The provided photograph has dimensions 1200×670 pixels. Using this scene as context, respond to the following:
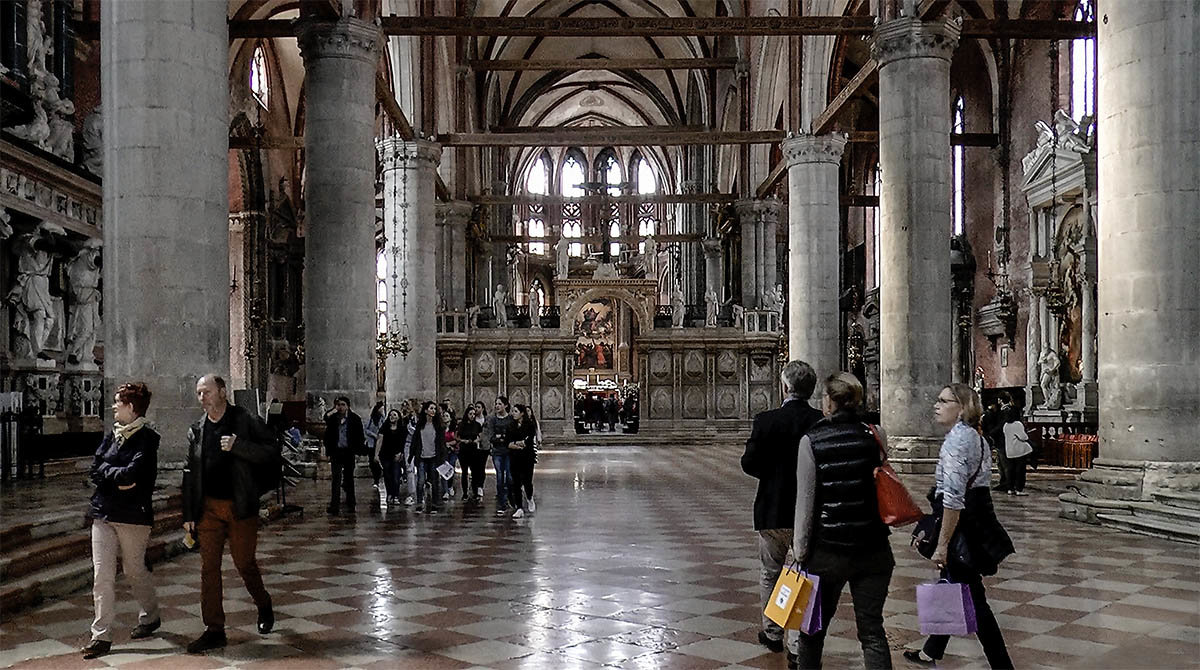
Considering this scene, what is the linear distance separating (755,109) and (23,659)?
32118mm

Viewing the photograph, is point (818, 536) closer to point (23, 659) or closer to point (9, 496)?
point (23, 659)

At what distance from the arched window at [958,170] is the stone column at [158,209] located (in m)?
26.9

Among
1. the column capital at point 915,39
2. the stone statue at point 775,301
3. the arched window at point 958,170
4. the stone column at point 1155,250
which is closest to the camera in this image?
the stone column at point 1155,250

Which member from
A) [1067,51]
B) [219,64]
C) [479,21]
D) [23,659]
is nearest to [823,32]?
[479,21]

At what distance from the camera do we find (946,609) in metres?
5.42

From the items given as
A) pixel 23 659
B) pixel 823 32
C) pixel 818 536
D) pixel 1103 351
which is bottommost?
pixel 23 659

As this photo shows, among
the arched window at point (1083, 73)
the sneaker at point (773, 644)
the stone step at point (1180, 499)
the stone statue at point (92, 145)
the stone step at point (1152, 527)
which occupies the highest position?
the arched window at point (1083, 73)

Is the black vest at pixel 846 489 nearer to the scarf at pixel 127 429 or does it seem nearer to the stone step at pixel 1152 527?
the scarf at pixel 127 429

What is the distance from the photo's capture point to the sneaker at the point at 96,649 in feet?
20.3

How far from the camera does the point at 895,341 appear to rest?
1784 cm

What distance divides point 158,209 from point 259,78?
29484mm

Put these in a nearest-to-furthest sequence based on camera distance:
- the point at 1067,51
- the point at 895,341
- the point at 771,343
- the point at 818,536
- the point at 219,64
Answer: the point at 818,536 → the point at 219,64 → the point at 895,341 → the point at 1067,51 → the point at 771,343

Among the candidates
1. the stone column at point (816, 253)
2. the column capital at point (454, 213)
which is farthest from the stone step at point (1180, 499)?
the column capital at point (454, 213)

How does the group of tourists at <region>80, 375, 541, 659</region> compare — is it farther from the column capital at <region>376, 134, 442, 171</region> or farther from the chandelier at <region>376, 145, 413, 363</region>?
the column capital at <region>376, 134, 442, 171</region>
